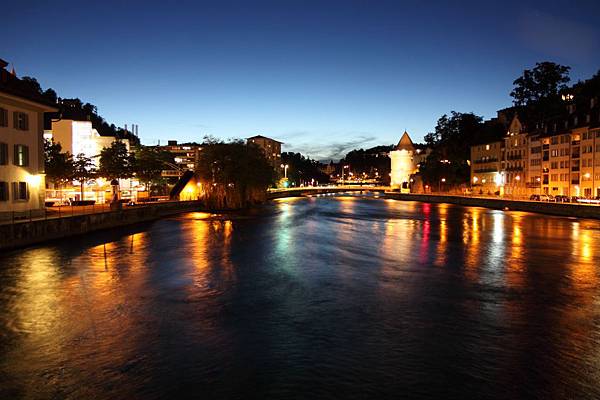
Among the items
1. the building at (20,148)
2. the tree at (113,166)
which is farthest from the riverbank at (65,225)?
the tree at (113,166)

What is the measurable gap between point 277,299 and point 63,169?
142ft

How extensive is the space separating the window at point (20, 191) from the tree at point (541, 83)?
98197 millimetres

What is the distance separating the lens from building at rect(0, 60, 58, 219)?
33.4m

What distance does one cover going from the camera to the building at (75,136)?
7625 cm

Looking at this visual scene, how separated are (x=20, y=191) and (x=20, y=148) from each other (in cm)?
319

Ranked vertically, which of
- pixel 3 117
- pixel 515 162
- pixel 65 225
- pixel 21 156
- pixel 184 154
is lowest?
pixel 65 225

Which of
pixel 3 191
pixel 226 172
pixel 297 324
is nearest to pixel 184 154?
pixel 226 172

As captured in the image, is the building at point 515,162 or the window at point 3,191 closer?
the window at point 3,191

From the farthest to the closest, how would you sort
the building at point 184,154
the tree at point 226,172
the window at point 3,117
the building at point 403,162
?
the building at point 403,162 → the building at point 184,154 → the tree at point 226,172 → the window at point 3,117

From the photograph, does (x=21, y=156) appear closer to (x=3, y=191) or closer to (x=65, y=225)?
(x=3, y=191)

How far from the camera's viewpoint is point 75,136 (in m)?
78.2

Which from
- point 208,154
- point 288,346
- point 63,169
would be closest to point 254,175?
point 208,154

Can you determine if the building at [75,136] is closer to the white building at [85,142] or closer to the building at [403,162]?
the white building at [85,142]

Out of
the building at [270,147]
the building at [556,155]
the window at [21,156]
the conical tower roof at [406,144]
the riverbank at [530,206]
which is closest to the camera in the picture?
the window at [21,156]
